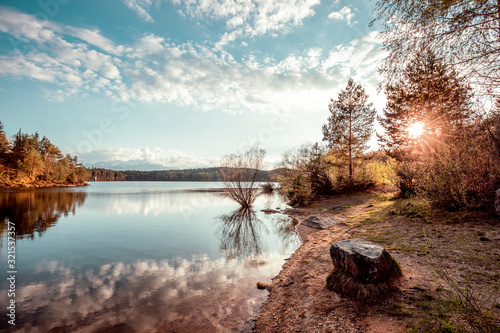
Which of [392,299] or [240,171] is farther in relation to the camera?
[240,171]

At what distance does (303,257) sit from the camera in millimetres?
7883

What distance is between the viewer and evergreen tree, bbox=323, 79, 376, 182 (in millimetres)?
25547

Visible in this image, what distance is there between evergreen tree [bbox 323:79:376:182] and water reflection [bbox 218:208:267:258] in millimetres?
15204

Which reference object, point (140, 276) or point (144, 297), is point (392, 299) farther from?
point (140, 276)

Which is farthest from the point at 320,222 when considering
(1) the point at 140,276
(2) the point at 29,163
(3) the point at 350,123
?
(2) the point at 29,163

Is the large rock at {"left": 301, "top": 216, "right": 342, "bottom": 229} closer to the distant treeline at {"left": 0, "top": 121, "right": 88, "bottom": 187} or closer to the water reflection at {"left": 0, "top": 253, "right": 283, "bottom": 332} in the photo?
the water reflection at {"left": 0, "top": 253, "right": 283, "bottom": 332}

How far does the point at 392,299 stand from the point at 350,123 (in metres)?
25.3

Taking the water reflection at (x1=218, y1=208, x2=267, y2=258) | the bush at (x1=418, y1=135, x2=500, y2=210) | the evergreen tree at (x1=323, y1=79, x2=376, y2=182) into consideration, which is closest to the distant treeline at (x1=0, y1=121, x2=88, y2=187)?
the water reflection at (x1=218, y1=208, x2=267, y2=258)

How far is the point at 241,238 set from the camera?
38.8ft

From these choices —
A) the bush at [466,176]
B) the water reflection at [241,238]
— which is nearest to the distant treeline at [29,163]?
the water reflection at [241,238]

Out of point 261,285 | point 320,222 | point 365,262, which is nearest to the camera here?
point 365,262

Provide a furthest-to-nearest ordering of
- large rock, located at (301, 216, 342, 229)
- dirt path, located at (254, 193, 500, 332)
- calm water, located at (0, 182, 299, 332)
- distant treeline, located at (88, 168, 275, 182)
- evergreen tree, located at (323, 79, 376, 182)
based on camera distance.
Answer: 1. distant treeline, located at (88, 168, 275, 182)
2. evergreen tree, located at (323, 79, 376, 182)
3. large rock, located at (301, 216, 342, 229)
4. calm water, located at (0, 182, 299, 332)
5. dirt path, located at (254, 193, 500, 332)

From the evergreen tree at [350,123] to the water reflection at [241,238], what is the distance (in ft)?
49.9

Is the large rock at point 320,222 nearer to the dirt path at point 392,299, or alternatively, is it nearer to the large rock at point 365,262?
Result: the dirt path at point 392,299
